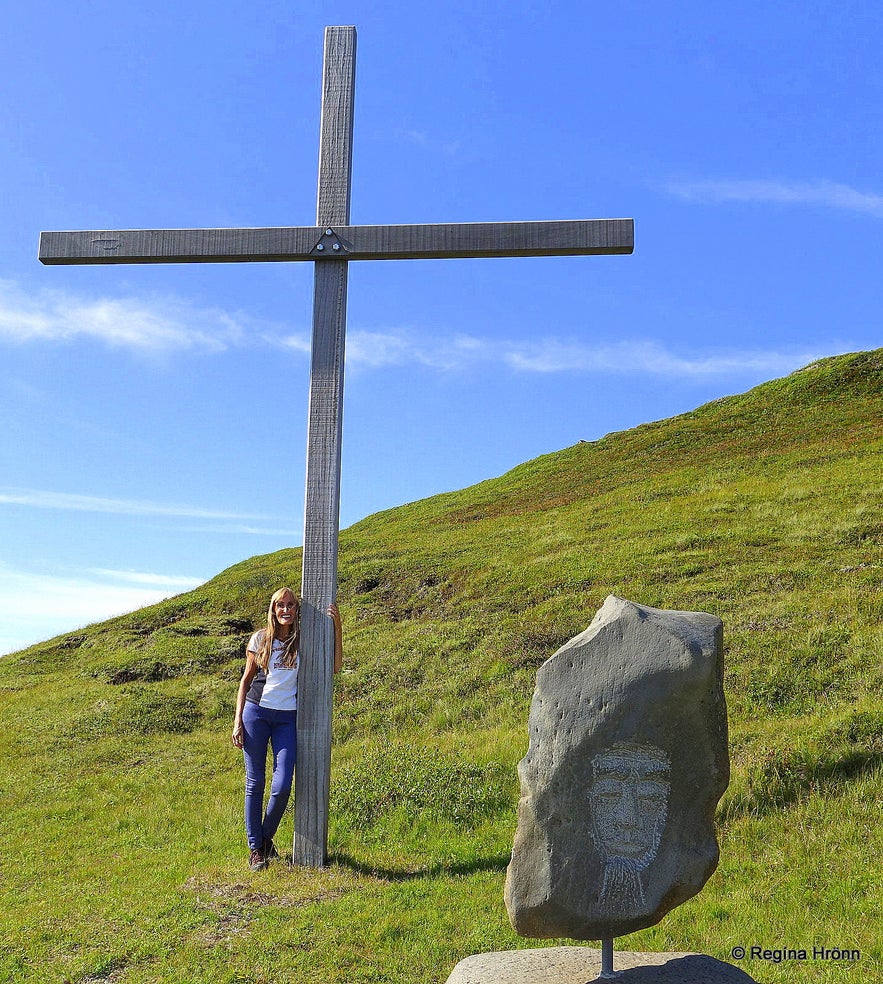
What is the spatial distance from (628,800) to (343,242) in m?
6.00

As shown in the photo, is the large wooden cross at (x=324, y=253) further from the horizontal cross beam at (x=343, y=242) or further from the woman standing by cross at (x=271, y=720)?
the woman standing by cross at (x=271, y=720)

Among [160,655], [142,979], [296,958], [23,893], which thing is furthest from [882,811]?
[160,655]

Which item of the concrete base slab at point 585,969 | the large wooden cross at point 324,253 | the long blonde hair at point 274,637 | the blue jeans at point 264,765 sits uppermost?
the large wooden cross at point 324,253

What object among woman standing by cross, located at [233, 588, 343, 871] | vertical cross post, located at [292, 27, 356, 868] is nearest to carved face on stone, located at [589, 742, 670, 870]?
vertical cross post, located at [292, 27, 356, 868]

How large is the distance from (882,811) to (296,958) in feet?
17.7

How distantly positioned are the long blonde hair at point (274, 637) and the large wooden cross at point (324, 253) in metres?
0.16

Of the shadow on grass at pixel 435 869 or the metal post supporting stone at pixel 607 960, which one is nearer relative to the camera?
the metal post supporting stone at pixel 607 960

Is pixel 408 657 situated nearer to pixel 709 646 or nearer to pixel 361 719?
pixel 361 719

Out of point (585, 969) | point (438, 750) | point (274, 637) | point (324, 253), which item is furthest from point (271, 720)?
point (324, 253)

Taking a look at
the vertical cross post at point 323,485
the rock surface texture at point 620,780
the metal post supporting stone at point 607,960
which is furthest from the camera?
the vertical cross post at point 323,485

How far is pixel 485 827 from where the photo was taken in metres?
8.69

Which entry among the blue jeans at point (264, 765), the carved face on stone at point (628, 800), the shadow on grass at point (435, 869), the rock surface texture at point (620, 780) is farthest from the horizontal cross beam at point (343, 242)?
the shadow on grass at point (435, 869)

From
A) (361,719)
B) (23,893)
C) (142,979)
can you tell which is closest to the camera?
(142,979)

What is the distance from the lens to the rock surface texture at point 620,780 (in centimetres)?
485
